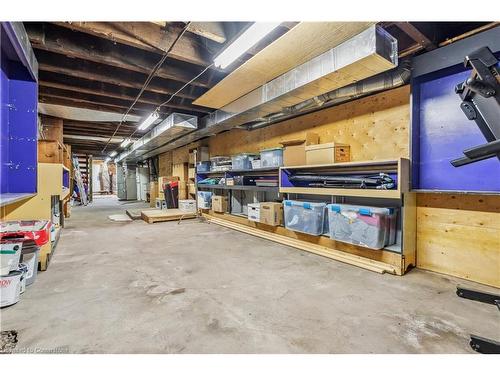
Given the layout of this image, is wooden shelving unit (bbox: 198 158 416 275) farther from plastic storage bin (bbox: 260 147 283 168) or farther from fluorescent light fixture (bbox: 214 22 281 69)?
fluorescent light fixture (bbox: 214 22 281 69)

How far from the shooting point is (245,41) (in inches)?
88.0

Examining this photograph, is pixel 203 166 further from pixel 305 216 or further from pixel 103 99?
pixel 305 216

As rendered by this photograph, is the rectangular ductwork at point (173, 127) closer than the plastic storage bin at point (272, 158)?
No

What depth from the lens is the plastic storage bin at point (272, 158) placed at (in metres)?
3.91

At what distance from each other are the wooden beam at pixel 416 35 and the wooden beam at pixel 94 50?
8.61 ft

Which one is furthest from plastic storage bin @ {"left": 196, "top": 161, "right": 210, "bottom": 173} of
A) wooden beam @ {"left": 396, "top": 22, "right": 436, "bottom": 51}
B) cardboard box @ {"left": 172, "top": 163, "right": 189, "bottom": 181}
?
wooden beam @ {"left": 396, "top": 22, "right": 436, "bottom": 51}

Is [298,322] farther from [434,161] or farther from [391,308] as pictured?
[434,161]

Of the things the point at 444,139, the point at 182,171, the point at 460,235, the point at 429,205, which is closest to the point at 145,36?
the point at 444,139

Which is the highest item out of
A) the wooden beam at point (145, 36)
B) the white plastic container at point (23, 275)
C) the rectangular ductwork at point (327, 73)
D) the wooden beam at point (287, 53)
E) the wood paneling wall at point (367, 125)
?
the wooden beam at point (145, 36)

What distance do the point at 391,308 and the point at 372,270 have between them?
0.82 metres

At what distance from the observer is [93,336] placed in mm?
1478

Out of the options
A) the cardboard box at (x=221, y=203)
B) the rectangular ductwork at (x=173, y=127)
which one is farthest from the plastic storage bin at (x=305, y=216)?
the rectangular ductwork at (x=173, y=127)

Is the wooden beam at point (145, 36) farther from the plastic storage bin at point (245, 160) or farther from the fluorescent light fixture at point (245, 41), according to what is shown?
the plastic storage bin at point (245, 160)
